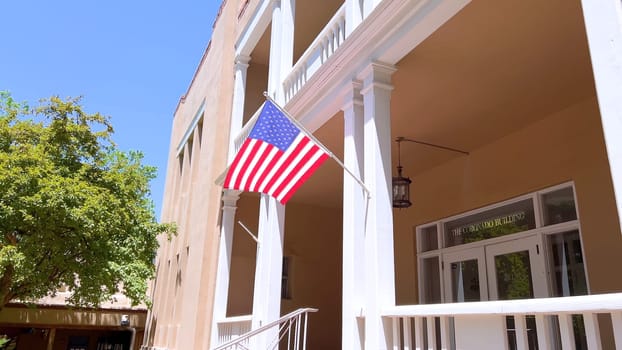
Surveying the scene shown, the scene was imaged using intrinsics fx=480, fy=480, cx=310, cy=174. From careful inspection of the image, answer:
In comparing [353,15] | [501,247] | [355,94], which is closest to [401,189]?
[501,247]

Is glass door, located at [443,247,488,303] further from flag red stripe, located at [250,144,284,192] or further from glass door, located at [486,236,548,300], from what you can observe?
flag red stripe, located at [250,144,284,192]

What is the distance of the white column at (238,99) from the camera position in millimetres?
11031

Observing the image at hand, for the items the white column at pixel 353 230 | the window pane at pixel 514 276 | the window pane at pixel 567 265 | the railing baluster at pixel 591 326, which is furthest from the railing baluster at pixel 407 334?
the window pane at pixel 514 276

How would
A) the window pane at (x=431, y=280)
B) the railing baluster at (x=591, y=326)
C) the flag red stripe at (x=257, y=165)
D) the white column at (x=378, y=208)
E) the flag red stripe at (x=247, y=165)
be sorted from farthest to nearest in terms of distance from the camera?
the window pane at (x=431, y=280), the flag red stripe at (x=247, y=165), the flag red stripe at (x=257, y=165), the white column at (x=378, y=208), the railing baluster at (x=591, y=326)

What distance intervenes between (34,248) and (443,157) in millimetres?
11718

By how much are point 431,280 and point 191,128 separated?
1139 cm

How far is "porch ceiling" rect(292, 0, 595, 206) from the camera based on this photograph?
5035mm

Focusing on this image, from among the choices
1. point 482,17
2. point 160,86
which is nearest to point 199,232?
point 482,17

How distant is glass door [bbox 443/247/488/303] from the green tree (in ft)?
33.4

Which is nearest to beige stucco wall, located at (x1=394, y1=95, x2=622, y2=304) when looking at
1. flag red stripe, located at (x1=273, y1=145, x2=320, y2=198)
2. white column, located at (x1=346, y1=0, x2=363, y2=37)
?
white column, located at (x1=346, y1=0, x2=363, y2=37)

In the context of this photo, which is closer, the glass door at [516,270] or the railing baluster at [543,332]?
the railing baluster at [543,332]

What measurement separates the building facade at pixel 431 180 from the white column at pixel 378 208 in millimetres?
18

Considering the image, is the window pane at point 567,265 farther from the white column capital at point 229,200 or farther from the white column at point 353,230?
the white column capital at point 229,200

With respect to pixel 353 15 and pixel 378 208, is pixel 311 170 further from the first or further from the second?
pixel 353 15
